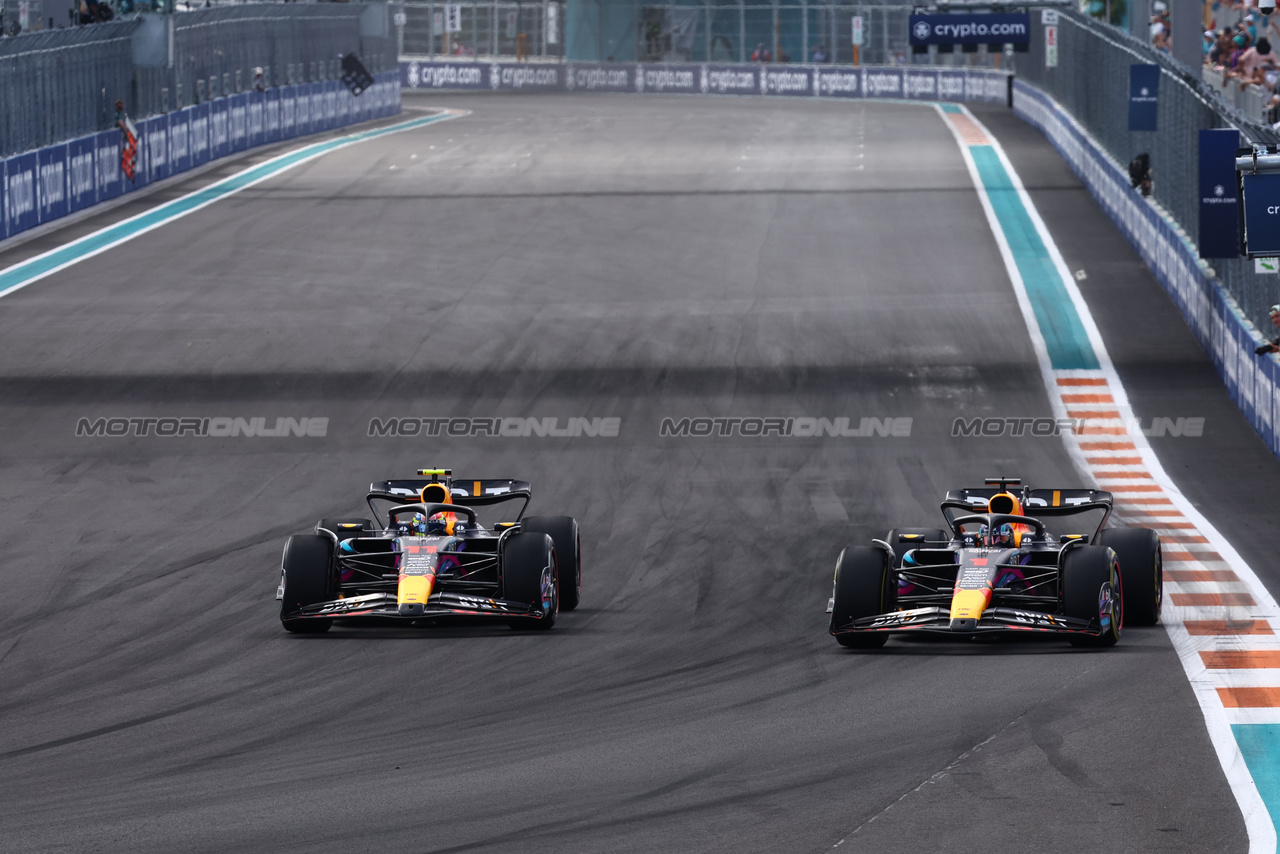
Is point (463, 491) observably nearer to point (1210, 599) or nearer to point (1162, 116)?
point (1210, 599)

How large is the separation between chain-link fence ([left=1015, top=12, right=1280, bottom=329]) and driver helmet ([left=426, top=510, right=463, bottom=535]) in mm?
9658

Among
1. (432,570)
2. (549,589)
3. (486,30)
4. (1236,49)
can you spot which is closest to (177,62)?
(1236,49)

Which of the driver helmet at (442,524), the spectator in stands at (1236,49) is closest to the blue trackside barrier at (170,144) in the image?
the driver helmet at (442,524)

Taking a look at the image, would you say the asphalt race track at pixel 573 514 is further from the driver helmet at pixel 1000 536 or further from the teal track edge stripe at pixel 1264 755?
the driver helmet at pixel 1000 536

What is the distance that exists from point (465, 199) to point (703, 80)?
3813cm

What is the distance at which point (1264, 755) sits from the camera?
10547 mm

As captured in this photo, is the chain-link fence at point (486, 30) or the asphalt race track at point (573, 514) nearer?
the asphalt race track at point (573, 514)

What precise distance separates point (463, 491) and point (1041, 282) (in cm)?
1728

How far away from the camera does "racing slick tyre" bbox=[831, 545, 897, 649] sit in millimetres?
13258

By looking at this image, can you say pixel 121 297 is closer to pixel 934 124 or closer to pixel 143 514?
pixel 143 514

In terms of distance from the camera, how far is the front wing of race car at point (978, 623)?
12875 mm

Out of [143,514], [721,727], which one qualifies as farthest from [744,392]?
[721,727]

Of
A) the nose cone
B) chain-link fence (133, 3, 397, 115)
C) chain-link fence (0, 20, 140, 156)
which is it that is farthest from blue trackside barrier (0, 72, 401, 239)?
the nose cone

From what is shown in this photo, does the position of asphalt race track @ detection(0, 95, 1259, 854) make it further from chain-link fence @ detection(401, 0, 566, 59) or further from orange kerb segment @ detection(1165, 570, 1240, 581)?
chain-link fence @ detection(401, 0, 566, 59)
